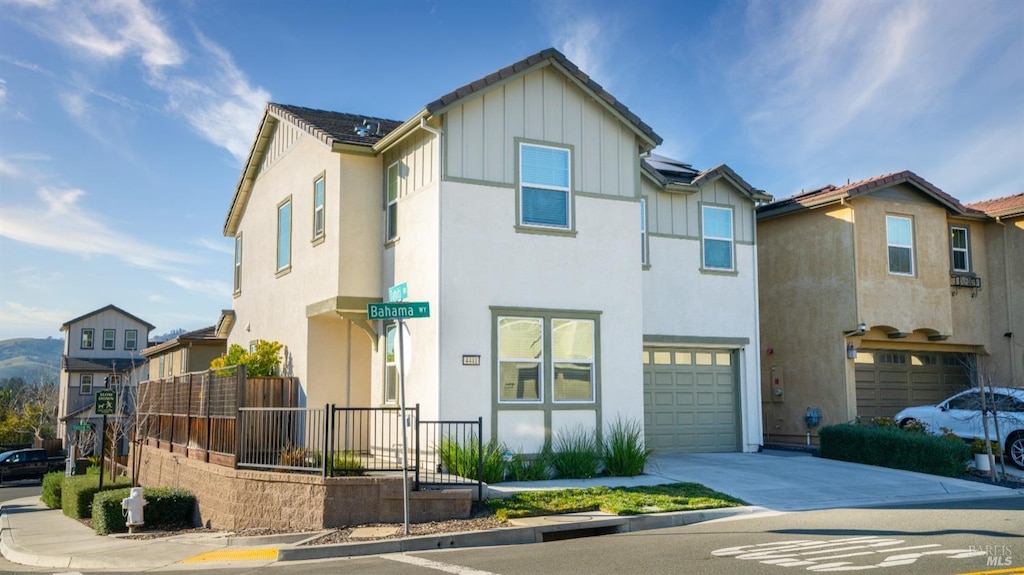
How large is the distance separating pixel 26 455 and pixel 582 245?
1385 inches

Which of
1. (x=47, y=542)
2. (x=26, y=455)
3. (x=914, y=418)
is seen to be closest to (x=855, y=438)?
(x=914, y=418)

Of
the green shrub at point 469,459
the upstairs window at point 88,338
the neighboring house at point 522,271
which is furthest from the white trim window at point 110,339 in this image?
the green shrub at point 469,459

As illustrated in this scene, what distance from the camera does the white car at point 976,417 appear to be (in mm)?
18156

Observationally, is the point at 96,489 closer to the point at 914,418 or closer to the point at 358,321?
the point at 358,321

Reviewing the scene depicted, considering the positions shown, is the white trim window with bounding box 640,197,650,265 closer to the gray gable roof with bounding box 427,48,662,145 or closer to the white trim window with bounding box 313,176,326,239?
the gray gable roof with bounding box 427,48,662,145

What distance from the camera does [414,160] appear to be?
53.7 ft

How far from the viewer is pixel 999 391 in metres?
19.0

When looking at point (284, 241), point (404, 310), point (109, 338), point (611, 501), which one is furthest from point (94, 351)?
point (611, 501)

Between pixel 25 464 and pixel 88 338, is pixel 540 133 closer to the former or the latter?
pixel 25 464

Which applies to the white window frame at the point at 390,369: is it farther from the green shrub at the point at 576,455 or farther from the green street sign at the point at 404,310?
the green street sign at the point at 404,310

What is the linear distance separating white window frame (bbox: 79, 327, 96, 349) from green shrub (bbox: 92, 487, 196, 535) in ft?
160

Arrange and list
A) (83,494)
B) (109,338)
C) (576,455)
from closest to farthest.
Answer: (576,455)
(83,494)
(109,338)

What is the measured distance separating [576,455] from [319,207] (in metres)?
7.72

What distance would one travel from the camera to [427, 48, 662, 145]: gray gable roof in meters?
15.1
